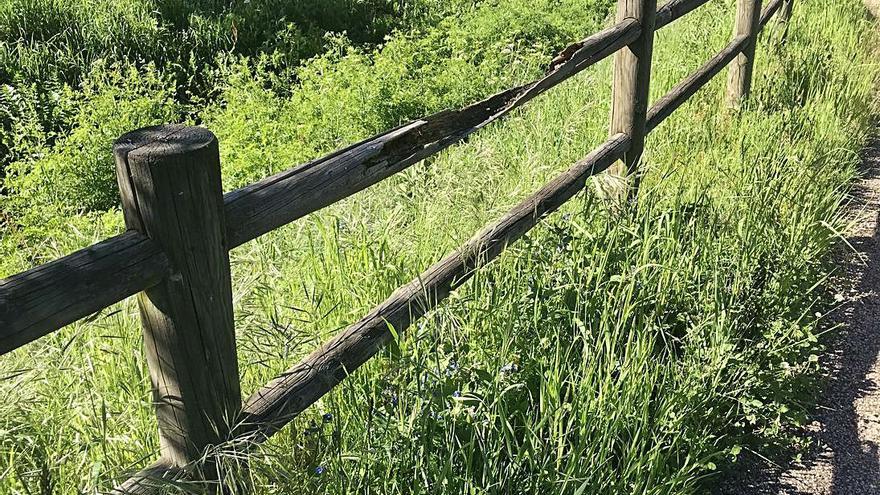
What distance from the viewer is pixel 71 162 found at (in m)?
6.00

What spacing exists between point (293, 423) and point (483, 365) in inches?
25.9

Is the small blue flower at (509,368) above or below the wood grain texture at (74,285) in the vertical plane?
below

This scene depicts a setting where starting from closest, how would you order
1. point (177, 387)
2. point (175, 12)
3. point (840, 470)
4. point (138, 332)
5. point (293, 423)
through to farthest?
point (177, 387), point (293, 423), point (138, 332), point (840, 470), point (175, 12)

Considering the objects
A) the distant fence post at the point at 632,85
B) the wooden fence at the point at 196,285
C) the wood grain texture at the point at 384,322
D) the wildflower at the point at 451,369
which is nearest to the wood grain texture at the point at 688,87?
the distant fence post at the point at 632,85

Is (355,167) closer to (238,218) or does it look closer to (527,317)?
(238,218)

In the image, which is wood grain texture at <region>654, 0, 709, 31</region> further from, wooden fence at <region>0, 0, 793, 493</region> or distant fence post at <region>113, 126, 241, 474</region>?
distant fence post at <region>113, 126, 241, 474</region>

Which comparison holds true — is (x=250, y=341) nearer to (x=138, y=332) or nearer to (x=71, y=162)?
(x=138, y=332)

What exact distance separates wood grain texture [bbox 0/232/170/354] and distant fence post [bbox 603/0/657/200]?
2.57 m

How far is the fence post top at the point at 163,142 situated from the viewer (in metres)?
1.62

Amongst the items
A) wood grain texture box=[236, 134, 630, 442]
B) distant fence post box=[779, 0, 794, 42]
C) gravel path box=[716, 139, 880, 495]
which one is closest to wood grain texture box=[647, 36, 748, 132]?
wood grain texture box=[236, 134, 630, 442]

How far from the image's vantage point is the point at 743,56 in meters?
5.79

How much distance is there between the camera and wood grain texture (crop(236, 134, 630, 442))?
2.06 metres

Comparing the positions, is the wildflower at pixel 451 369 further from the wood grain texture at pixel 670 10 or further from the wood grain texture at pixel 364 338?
the wood grain texture at pixel 670 10

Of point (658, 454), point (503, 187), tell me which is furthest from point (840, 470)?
point (503, 187)
